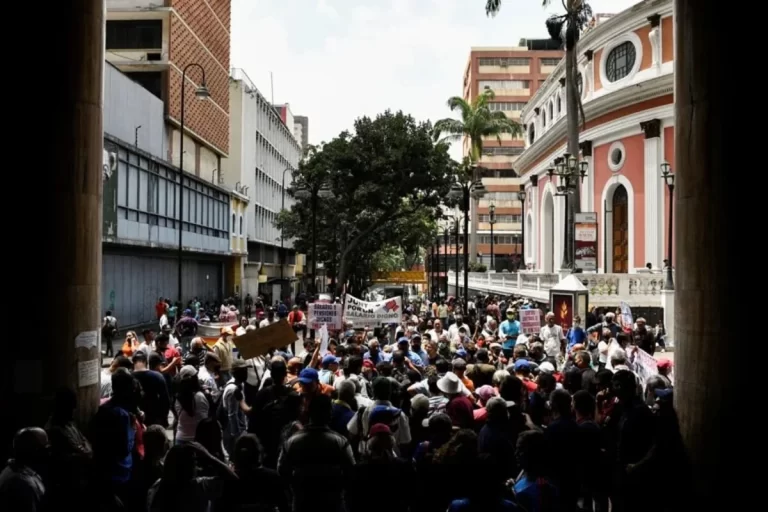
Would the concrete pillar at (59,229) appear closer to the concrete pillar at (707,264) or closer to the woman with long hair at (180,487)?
the woman with long hair at (180,487)

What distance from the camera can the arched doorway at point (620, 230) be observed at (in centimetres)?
4131

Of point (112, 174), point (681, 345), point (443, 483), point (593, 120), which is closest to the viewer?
point (443, 483)

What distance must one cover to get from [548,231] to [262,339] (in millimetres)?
46918

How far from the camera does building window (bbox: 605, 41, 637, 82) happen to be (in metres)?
40.1

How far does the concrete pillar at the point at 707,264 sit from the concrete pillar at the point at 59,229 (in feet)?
20.2

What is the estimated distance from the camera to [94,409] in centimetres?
827

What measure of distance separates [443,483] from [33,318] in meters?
4.83

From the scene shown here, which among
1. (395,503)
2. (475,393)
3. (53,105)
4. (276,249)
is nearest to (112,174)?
(53,105)

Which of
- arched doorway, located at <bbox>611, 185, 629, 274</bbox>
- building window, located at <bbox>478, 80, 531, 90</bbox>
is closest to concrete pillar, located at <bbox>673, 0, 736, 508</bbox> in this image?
arched doorway, located at <bbox>611, 185, 629, 274</bbox>

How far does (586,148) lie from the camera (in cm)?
4347

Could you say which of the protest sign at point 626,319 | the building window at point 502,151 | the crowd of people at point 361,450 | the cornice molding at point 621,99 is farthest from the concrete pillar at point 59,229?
the building window at point 502,151

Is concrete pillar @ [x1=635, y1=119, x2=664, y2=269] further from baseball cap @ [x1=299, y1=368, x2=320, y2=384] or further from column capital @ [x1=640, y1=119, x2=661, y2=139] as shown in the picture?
baseball cap @ [x1=299, y1=368, x2=320, y2=384]

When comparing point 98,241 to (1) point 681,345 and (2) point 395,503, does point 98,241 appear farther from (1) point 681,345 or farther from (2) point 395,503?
(1) point 681,345

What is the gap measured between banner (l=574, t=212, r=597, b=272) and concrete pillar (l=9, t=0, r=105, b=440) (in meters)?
18.7
